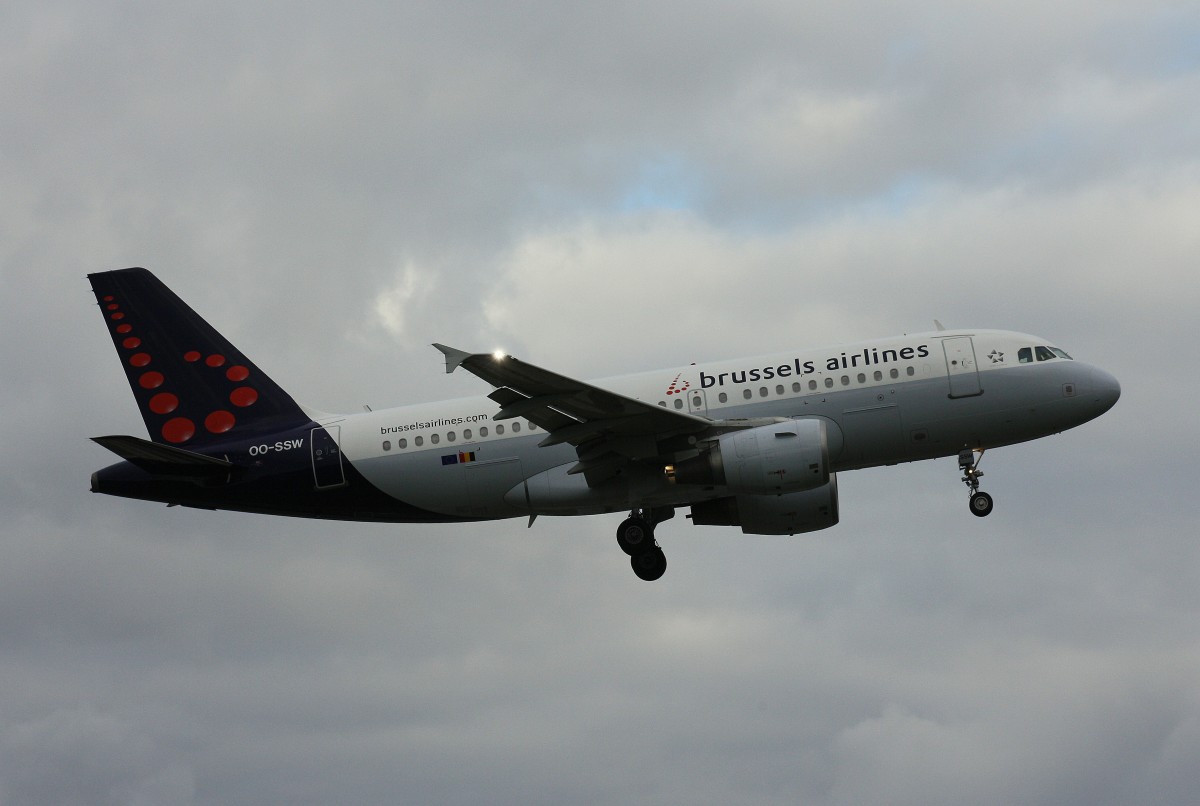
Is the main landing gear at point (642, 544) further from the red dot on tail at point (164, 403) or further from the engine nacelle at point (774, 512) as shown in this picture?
the red dot on tail at point (164, 403)

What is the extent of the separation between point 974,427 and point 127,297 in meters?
25.0

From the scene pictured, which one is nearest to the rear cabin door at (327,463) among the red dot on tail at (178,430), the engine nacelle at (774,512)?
the red dot on tail at (178,430)

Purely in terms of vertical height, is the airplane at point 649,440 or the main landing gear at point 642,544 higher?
the airplane at point 649,440

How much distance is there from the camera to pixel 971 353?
37.5 meters

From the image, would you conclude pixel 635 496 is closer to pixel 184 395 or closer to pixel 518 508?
Answer: pixel 518 508

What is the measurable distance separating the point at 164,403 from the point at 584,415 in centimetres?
1341

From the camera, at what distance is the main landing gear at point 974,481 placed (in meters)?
38.0

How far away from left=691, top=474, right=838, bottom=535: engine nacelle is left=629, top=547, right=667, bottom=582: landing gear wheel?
5.38 ft

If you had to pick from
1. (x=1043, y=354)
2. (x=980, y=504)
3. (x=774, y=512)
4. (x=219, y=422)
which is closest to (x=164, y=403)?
(x=219, y=422)

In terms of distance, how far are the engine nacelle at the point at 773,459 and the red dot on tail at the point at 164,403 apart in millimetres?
15859

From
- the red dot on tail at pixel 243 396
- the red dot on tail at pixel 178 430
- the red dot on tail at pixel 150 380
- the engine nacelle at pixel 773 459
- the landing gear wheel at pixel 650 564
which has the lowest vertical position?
the landing gear wheel at pixel 650 564

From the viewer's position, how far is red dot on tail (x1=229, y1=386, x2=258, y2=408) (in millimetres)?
40562

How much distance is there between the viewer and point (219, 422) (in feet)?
132

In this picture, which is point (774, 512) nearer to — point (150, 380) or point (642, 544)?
point (642, 544)
